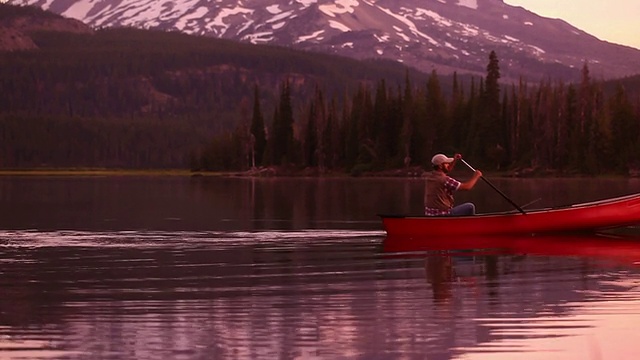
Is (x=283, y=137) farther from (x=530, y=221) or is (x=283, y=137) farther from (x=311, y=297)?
(x=311, y=297)

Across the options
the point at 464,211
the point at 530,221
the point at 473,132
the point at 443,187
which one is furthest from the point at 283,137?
the point at 443,187

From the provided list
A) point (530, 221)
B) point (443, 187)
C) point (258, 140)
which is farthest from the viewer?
point (258, 140)

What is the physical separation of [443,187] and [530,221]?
2.59 meters

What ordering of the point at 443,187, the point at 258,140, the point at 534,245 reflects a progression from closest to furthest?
the point at 534,245
the point at 443,187
the point at 258,140

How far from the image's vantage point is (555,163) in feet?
484

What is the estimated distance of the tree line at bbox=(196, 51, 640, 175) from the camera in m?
143

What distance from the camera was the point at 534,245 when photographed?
33.1m

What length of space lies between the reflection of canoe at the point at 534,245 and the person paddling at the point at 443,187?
985mm

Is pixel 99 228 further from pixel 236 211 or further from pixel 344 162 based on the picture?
pixel 344 162

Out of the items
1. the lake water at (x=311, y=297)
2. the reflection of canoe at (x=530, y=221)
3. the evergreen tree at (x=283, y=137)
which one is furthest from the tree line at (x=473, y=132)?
the lake water at (x=311, y=297)

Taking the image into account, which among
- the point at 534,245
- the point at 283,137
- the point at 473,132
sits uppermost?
the point at 473,132

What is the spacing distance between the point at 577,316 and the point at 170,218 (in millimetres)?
32825

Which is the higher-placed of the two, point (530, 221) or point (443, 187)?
point (443, 187)

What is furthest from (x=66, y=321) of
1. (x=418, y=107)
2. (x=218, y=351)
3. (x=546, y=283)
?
(x=418, y=107)
